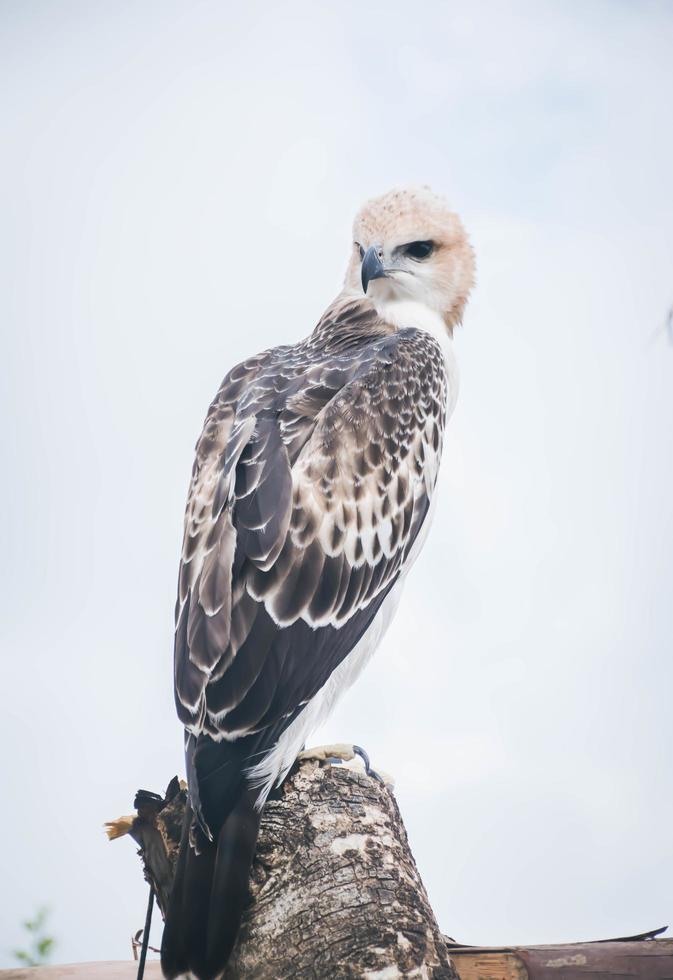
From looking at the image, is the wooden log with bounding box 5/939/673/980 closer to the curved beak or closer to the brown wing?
the brown wing

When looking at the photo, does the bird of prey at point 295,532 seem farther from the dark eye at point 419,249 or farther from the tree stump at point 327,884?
the tree stump at point 327,884

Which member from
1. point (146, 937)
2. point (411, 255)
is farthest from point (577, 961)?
point (411, 255)

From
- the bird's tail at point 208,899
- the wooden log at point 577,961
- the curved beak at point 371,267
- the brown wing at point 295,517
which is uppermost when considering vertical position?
the curved beak at point 371,267

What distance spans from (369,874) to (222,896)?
0.49 meters

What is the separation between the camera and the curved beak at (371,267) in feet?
18.7

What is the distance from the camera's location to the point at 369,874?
11.7 feet

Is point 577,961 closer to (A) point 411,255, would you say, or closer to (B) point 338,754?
(B) point 338,754

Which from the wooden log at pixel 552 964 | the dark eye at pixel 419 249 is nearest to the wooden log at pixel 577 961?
the wooden log at pixel 552 964

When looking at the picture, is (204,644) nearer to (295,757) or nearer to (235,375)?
(295,757)

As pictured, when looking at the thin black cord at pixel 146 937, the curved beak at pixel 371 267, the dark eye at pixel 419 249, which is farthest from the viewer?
the dark eye at pixel 419 249

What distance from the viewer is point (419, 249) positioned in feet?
19.7

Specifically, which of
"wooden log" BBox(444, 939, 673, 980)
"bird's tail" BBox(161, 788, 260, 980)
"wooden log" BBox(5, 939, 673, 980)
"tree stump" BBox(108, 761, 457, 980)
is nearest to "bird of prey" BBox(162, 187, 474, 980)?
"bird's tail" BBox(161, 788, 260, 980)

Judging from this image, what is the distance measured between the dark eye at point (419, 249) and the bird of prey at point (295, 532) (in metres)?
0.01

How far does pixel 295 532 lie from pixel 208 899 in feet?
4.90
